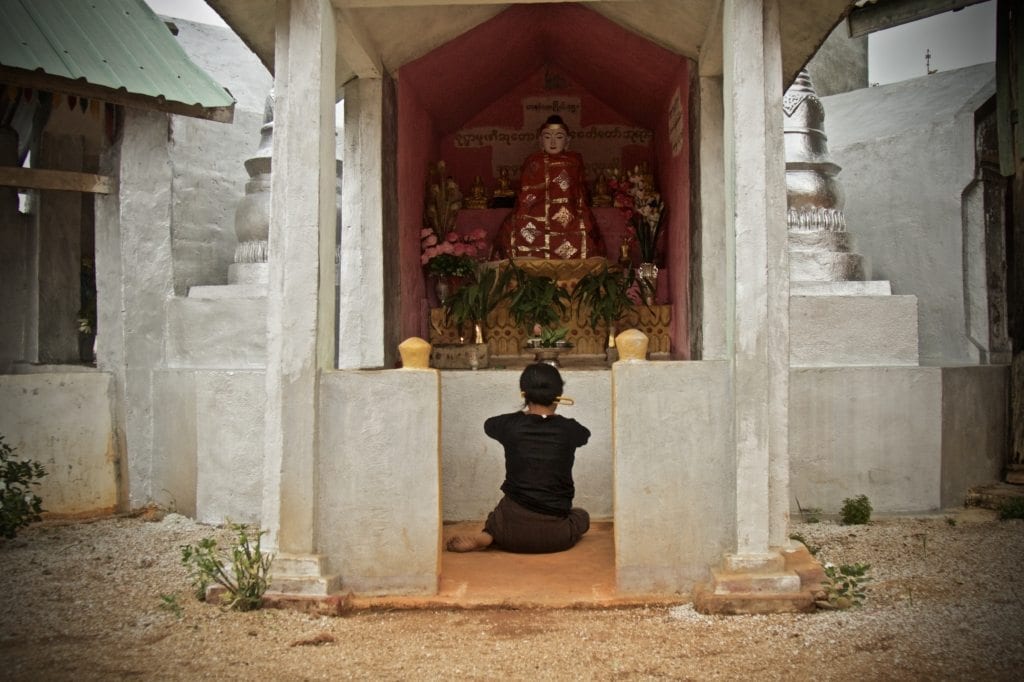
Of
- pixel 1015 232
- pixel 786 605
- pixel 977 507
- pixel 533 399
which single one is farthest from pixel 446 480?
pixel 1015 232

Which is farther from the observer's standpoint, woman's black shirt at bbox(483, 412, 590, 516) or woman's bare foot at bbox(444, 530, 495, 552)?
woman's bare foot at bbox(444, 530, 495, 552)

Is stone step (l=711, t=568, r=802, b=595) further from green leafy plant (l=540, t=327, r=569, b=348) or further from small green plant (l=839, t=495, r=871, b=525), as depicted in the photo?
green leafy plant (l=540, t=327, r=569, b=348)

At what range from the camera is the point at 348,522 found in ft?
15.1

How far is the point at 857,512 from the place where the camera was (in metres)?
6.45

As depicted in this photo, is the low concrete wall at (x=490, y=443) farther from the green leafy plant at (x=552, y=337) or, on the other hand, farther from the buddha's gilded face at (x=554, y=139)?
the buddha's gilded face at (x=554, y=139)

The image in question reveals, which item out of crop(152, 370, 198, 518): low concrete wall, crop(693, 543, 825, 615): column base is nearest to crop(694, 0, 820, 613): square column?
crop(693, 543, 825, 615): column base

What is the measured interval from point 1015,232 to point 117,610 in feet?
23.3

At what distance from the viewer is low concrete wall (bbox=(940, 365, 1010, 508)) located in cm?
679

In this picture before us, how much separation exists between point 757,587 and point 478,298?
3884mm

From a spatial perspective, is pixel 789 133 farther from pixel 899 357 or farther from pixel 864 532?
pixel 864 532

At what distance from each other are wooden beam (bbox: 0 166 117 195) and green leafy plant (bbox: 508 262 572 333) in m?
3.46

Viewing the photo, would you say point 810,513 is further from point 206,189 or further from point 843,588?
point 206,189

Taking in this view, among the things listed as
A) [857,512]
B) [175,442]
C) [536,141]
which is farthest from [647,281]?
Answer: [175,442]

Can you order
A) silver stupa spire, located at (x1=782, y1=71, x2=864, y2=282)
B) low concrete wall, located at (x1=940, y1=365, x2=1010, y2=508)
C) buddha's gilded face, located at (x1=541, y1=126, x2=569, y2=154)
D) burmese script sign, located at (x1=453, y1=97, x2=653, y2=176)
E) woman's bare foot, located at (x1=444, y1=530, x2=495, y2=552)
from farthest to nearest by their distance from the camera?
burmese script sign, located at (x1=453, y1=97, x2=653, y2=176) < buddha's gilded face, located at (x1=541, y1=126, x2=569, y2=154) < silver stupa spire, located at (x1=782, y1=71, x2=864, y2=282) < low concrete wall, located at (x1=940, y1=365, x2=1010, y2=508) < woman's bare foot, located at (x1=444, y1=530, x2=495, y2=552)
